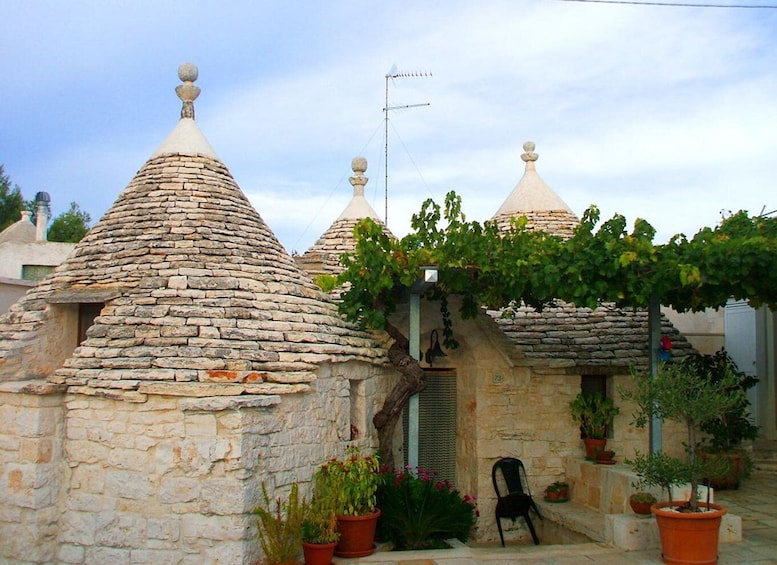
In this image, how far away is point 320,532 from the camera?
7148 millimetres

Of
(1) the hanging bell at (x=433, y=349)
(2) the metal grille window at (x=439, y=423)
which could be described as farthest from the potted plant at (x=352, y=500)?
(2) the metal grille window at (x=439, y=423)

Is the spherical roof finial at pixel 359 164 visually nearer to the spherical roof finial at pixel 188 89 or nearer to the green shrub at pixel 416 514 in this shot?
the spherical roof finial at pixel 188 89

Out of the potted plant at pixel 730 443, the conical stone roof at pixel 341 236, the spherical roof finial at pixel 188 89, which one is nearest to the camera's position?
the spherical roof finial at pixel 188 89

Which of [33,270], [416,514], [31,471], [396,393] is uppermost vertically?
[33,270]

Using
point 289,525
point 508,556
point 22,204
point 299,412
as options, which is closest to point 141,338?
point 299,412

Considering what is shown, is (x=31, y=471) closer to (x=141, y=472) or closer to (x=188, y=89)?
(x=141, y=472)

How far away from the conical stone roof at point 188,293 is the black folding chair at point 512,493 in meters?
2.55

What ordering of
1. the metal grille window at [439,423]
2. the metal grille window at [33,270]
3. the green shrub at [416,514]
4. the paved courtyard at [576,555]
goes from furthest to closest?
1. the metal grille window at [33,270]
2. the metal grille window at [439,423]
3. the green shrub at [416,514]
4. the paved courtyard at [576,555]

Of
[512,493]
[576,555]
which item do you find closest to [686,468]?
[576,555]

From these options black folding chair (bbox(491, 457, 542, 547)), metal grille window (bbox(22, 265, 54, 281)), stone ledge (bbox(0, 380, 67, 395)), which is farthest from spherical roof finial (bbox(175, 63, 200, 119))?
metal grille window (bbox(22, 265, 54, 281))

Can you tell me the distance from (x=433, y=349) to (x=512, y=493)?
2.15 m

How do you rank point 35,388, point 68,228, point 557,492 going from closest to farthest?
1. point 35,388
2. point 557,492
3. point 68,228

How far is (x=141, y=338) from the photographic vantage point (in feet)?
24.1

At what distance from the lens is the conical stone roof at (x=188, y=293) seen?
23.6 feet
